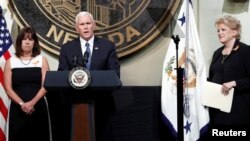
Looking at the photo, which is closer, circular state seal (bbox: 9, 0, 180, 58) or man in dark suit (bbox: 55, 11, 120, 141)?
man in dark suit (bbox: 55, 11, 120, 141)

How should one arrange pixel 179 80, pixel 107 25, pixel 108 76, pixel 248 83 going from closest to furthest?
pixel 108 76, pixel 179 80, pixel 248 83, pixel 107 25

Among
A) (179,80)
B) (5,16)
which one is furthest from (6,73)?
(179,80)

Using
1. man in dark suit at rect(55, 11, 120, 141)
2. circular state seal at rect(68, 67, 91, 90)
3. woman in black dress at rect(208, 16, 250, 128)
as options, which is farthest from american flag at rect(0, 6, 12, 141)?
woman in black dress at rect(208, 16, 250, 128)

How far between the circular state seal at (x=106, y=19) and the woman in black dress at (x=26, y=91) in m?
0.62

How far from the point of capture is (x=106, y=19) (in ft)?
13.7

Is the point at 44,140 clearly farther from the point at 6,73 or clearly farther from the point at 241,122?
the point at 241,122

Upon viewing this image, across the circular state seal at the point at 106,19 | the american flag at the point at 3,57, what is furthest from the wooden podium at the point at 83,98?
the circular state seal at the point at 106,19

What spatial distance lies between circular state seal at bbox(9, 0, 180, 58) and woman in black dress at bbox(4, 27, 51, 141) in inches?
24.5

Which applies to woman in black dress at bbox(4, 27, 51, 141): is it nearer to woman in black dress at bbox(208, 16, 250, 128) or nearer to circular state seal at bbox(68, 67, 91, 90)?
circular state seal at bbox(68, 67, 91, 90)

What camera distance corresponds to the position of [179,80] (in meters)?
3.00

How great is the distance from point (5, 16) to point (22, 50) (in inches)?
32.0

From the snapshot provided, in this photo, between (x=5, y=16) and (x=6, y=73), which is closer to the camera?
(x=6, y=73)

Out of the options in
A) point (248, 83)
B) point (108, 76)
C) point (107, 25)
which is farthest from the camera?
point (107, 25)

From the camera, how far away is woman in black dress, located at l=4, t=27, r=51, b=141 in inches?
137
